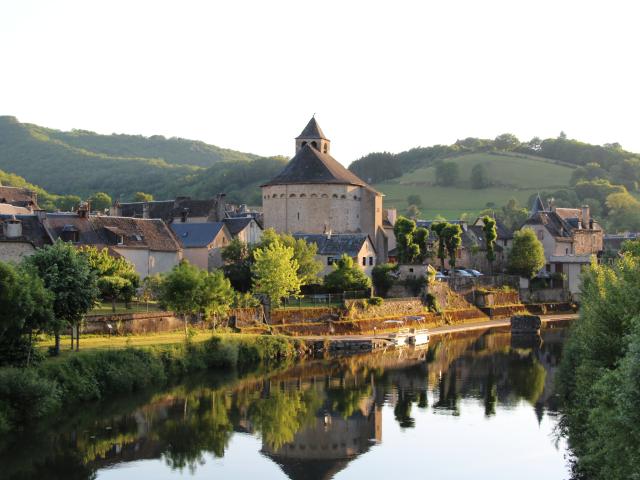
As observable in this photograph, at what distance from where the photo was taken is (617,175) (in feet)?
543

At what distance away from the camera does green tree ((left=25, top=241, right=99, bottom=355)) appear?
3891cm

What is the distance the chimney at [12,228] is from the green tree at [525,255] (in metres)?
48.0

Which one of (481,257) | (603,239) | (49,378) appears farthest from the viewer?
(603,239)

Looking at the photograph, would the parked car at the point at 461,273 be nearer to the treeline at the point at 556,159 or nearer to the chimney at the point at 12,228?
the chimney at the point at 12,228

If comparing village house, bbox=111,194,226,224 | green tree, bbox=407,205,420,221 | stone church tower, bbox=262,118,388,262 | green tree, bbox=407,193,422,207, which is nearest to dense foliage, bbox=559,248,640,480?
stone church tower, bbox=262,118,388,262

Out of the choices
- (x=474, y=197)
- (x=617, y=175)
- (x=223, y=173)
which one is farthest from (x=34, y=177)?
Result: (x=617, y=175)

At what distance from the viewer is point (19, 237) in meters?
56.4

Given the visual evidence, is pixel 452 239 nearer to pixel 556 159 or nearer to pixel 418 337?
pixel 418 337

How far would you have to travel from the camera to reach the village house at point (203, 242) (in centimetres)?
7262

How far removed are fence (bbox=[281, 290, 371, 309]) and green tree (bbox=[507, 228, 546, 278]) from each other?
26.1 metres

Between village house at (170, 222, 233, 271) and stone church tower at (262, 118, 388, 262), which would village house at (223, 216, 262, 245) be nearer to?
stone church tower at (262, 118, 388, 262)

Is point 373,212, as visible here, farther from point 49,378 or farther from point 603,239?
point 49,378

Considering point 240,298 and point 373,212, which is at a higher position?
point 373,212

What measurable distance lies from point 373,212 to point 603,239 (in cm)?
3799
